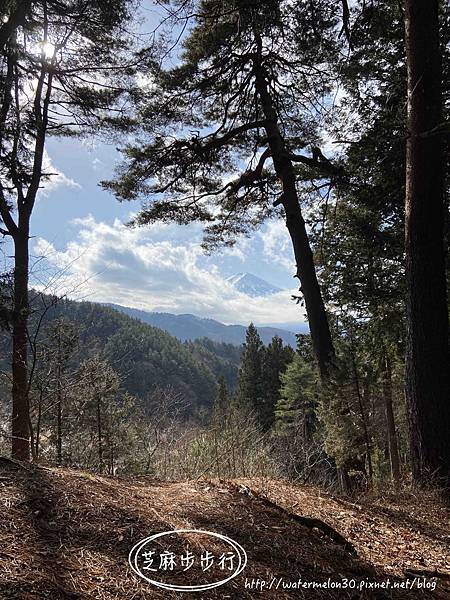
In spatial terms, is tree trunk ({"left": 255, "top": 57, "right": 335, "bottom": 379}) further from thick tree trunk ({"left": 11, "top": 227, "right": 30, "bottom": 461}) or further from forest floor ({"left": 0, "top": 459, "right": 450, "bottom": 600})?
thick tree trunk ({"left": 11, "top": 227, "right": 30, "bottom": 461})

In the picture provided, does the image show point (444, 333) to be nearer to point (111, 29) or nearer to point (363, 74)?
point (363, 74)

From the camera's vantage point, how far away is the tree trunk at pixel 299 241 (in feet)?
21.9

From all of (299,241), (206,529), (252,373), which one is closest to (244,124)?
(299,241)

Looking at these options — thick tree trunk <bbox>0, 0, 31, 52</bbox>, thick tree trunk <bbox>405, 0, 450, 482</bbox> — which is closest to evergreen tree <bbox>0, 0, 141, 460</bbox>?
thick tree trunk <bbox>0, 0, 31, 52</bbox>

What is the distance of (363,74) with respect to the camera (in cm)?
615

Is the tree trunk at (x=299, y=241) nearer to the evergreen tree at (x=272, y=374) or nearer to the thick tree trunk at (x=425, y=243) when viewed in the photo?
the thick tree trunk at (x=425, y=243)

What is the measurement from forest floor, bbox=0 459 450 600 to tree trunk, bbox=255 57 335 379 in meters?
3.45

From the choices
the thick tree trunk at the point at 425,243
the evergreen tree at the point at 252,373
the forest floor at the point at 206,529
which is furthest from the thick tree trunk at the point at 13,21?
the evergreen tree at the point at 252,373

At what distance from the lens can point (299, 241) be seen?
22.5ft

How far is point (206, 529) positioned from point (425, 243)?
3311mm

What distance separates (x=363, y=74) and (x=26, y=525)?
22.5 feet

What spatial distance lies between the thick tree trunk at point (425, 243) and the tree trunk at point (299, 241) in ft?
8.24

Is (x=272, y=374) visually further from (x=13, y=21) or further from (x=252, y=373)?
(x=13, y=21)

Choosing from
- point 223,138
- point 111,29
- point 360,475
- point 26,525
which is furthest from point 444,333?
point 111,29
